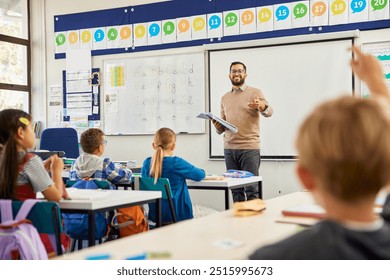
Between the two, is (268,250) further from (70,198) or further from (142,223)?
(142,223)

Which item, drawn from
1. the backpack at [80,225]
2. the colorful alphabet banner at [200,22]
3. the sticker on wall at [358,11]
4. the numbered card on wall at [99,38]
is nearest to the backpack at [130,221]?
the backpack at [80,225]

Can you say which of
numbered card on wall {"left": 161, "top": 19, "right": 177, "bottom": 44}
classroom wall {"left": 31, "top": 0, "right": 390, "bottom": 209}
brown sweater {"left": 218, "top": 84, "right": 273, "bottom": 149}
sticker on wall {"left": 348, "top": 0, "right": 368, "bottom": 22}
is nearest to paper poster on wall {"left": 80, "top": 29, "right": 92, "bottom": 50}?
classroom wall {"left": 31, "top": 0, "right": 390, "bottom": 209}

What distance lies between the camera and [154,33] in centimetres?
625

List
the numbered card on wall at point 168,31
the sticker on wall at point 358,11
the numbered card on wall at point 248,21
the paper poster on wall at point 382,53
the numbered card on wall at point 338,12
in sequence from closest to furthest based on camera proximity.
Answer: the paper poster on wall at point 382,53 < the sticker on wall at point 358,11 < the numbered card on wall at point 338,12 < the numbered card on wall at point 248,21 < the numbered card on wall at point 168,31

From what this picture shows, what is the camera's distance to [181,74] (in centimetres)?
602

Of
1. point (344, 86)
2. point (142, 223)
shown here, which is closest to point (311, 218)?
point (142, 223)

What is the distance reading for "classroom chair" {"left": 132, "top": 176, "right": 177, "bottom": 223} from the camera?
3.21 m

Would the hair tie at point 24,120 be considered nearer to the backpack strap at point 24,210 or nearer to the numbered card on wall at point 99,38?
the backpack strap at point 24,210

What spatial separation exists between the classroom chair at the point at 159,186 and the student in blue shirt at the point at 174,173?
69 mm

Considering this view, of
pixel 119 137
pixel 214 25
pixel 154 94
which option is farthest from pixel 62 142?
pixel 214 25

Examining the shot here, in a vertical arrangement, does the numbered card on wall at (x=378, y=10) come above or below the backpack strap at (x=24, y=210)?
above

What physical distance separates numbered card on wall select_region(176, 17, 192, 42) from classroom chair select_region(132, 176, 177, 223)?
9.92 ft

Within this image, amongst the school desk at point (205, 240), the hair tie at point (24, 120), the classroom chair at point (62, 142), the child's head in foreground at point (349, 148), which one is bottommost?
the school desk at point (205, 240)

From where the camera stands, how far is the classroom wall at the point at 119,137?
550 centimetres
